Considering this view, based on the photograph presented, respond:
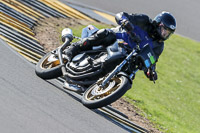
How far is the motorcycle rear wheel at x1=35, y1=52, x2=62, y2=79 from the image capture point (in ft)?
26.1

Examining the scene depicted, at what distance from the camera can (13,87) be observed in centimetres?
663

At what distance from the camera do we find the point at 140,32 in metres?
7.91

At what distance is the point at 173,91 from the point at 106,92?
5.26 m

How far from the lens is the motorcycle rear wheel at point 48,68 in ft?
26.1

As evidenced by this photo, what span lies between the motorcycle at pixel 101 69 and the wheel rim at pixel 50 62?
0.42 ft

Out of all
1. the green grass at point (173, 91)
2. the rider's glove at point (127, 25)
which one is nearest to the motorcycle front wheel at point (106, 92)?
the rider's glove at point (127, 25)

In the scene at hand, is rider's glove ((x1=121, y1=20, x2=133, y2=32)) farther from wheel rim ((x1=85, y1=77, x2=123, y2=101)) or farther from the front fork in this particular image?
wheel rim ((x1=85, y1=77, x2=123, y2=101))

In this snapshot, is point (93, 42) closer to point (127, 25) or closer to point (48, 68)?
point (127, 25)

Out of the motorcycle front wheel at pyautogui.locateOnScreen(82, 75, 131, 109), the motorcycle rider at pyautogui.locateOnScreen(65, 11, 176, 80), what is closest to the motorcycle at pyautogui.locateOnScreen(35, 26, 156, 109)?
the motorcycle front wheel at pyautogui.locateOnScreen(82, 75, 131, 109)

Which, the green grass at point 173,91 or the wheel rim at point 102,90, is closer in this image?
the wheel rim at point 102,90

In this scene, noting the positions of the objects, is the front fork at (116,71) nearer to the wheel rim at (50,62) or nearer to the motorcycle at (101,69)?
the motorcycle at (101,69)

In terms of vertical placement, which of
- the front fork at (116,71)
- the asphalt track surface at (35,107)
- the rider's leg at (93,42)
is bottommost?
the asphalt track surface at (35,107)

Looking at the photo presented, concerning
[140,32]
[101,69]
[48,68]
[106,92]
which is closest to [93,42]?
[101,69]

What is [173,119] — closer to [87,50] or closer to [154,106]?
[154,106]
